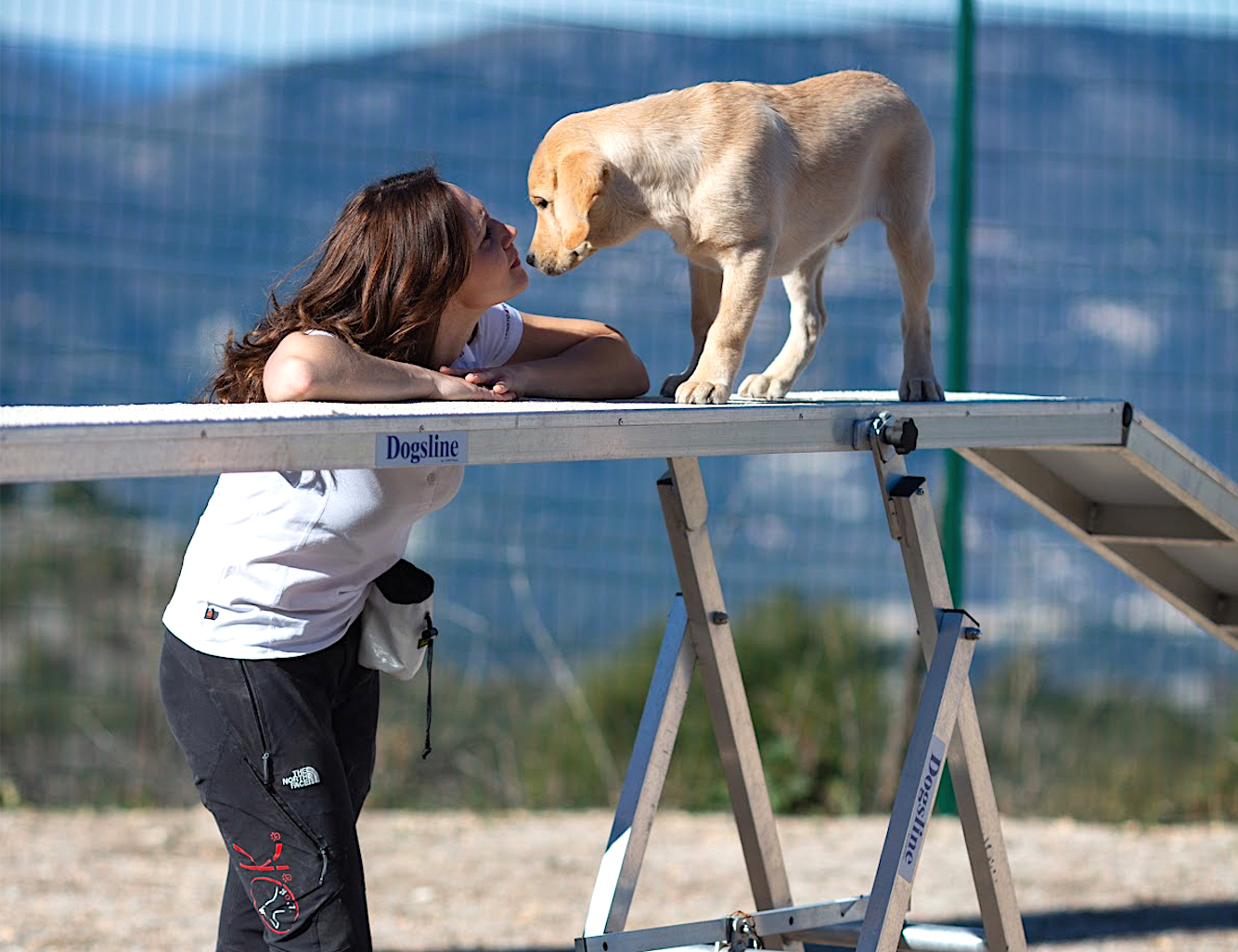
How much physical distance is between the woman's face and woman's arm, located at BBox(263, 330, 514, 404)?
0.64ft

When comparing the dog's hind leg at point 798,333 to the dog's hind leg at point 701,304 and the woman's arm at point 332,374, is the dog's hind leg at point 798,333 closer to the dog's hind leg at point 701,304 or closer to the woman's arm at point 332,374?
the dog's hind leg at point 701,304

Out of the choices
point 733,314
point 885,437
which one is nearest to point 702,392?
point 733,314

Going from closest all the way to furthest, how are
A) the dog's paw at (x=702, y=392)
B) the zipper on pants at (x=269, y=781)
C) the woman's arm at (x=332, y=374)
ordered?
the woman's arm at (x=332, y=374)
the zipper on pants at (x=269, y=781)
the dog's paw at (x=702, y=392)

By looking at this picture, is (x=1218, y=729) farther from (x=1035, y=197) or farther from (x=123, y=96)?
(x=123, y=96)

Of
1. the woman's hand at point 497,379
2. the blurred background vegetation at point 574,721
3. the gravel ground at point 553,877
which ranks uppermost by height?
Result: the woman's hand at point 497,379

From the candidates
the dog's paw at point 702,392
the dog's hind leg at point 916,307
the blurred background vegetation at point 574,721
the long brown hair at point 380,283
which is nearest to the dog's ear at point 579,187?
the long brown hair at point 380,283

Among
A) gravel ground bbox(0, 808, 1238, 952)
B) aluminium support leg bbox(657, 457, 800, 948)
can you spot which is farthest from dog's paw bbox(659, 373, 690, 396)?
→ gravel ground bbox(0, 808, 1238, 952)

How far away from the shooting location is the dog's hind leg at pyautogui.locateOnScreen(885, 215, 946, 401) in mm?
2656

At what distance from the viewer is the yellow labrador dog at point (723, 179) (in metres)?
2.26

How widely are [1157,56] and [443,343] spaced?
397cm

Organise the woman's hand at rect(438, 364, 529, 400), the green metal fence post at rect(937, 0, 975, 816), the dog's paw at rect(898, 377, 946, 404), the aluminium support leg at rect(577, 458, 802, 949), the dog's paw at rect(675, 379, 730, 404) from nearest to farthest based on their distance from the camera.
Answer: the woman's hand at rect(438, 364, 529, 400) → the dog's paw at rect(675, 379, 730, 404) → the aluminium support leg at rect(577, 458, 802, 949) → the dog's paw at rect(898, 377, 946, 404) → the green metal fence post at rect(937, 0, 975, 816)

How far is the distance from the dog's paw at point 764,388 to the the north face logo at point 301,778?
1.10 metres

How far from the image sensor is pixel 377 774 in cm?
520

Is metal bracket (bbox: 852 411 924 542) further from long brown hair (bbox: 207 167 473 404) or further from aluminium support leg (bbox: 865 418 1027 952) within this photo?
long brown hair (bbox: 207 167 473 404)
